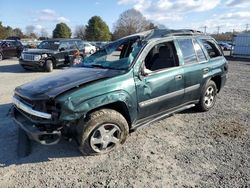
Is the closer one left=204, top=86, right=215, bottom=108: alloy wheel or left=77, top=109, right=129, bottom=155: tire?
left=77, top=109, right=129, bottom=155: tire

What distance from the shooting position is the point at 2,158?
13.2 ft

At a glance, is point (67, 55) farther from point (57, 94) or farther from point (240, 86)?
point (57, 94)

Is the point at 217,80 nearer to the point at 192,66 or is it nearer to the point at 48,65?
the point at 192,66

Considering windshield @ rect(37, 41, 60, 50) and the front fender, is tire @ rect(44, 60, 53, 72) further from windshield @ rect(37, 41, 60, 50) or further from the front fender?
the front fender

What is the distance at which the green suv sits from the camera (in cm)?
365

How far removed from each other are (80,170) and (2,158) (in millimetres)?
1308

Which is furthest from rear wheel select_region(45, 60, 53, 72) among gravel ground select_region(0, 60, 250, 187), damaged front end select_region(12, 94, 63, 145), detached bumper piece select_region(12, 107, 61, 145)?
detached bumper piece select_region(12, 107, 61, 145)

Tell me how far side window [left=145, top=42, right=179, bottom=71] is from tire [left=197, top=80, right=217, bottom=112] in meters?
1.22

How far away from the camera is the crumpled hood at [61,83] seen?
3.75 m

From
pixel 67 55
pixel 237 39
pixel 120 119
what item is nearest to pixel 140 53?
pixel 120 119

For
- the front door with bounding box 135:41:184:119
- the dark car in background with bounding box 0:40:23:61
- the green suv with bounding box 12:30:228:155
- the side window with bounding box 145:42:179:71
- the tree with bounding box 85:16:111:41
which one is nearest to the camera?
the green suv with bounding box 12:30:228:155

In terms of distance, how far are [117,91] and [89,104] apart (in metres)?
0.50

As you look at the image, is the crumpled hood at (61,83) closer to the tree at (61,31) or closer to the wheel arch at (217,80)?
the wheel arch at (217,80)

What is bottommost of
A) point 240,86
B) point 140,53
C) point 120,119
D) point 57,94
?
point 240,86
